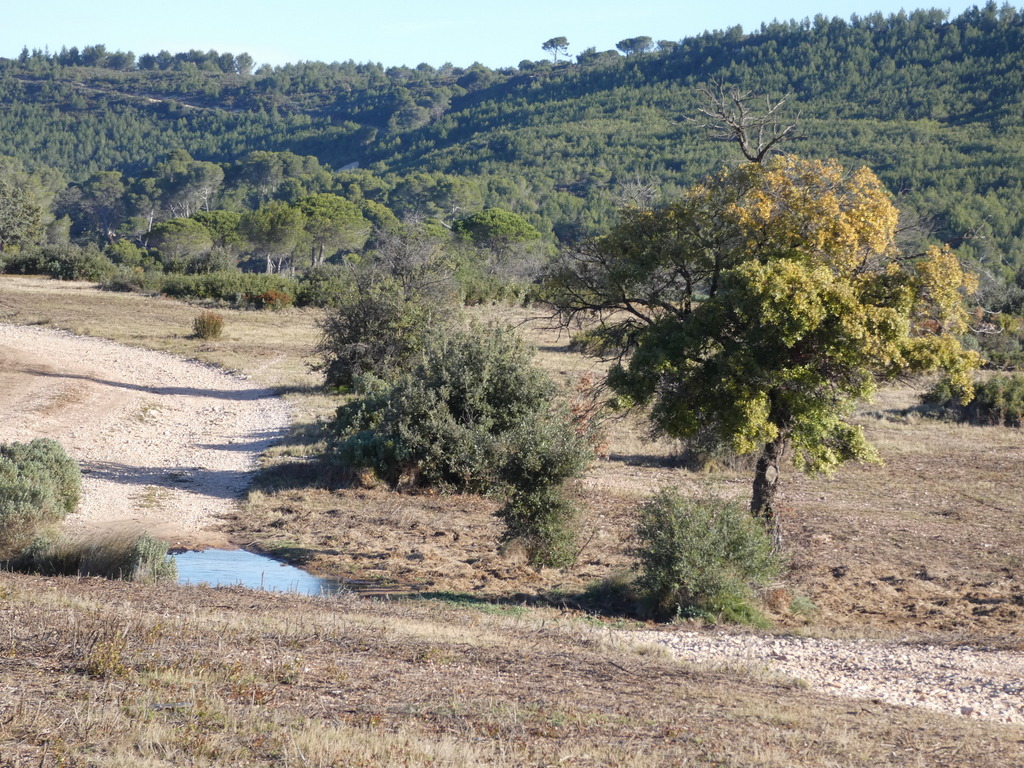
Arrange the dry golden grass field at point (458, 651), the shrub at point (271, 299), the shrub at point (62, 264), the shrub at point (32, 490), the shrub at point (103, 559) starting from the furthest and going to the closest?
the shrub at point (62, 264)
the shrub at point (271, 299)
the shrub at point (32, 490)
the shrub at point (103, 559)
the dry golden grass field at point (458, 651)

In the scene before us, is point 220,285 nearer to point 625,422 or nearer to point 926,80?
point 625,422

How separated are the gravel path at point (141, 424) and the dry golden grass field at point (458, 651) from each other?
116 centimetres

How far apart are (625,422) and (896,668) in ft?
58.5

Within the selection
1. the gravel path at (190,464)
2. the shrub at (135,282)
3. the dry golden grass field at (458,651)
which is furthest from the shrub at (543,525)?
the shrub at (135,282)

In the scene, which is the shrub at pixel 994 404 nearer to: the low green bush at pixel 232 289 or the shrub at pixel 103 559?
the shrub at pixel 103 559

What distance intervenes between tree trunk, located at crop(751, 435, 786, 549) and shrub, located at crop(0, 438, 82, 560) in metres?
9.31

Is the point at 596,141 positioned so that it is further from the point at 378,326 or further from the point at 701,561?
the point at 701,561

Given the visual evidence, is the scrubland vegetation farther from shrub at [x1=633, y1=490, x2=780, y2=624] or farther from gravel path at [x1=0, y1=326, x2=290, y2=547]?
gravel path at [x1=0, y1=326, x2=290, y2=547]

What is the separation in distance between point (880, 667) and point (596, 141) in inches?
4793

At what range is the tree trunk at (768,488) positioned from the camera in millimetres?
13297

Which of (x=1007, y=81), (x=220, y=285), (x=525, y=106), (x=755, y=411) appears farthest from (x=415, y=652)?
(x=525, y=106)

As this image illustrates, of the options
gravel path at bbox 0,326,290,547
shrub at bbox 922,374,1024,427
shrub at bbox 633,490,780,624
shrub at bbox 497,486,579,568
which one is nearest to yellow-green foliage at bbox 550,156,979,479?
shrub at bbox 633,490,780,624

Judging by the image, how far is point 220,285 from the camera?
51031 millimetres

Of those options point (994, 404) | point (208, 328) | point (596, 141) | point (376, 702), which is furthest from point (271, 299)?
point (596, 141)
